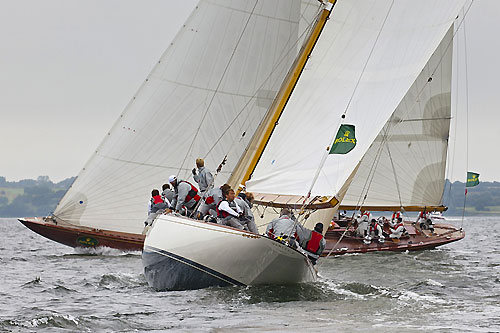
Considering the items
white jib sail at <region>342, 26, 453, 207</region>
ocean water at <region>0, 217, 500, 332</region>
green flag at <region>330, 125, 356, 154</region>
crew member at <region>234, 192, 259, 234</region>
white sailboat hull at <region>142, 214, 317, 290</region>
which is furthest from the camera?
white jib sail at <region>342, 26, 453, 207</region>

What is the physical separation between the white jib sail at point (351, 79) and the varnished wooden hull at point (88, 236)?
30.8 feet

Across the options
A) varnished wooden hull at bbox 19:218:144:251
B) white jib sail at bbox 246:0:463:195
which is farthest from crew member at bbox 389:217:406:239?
white jib sail at bbox 246:0:463:195

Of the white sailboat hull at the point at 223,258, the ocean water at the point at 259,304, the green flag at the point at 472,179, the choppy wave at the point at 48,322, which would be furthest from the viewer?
the green flag at the point at 472,179

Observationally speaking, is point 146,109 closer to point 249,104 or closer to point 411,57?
point 249,104

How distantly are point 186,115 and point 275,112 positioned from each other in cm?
652

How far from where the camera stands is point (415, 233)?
29.3 meters

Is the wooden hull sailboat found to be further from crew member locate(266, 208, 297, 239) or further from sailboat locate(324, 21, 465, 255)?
crew member locate(266, 208, 297, 239)

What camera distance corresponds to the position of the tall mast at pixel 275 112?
19172 mm

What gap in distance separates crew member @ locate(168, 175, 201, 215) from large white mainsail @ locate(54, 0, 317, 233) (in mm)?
8972

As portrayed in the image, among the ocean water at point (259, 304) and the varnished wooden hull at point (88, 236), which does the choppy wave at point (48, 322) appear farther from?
the varnished wooden hull at point (88, 236)

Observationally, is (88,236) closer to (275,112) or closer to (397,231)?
(275,112)

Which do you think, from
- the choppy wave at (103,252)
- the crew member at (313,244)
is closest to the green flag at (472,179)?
the choppy wave at (103,252)

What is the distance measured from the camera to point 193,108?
26.1 metres

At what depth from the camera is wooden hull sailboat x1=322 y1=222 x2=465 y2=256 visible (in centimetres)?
2564
